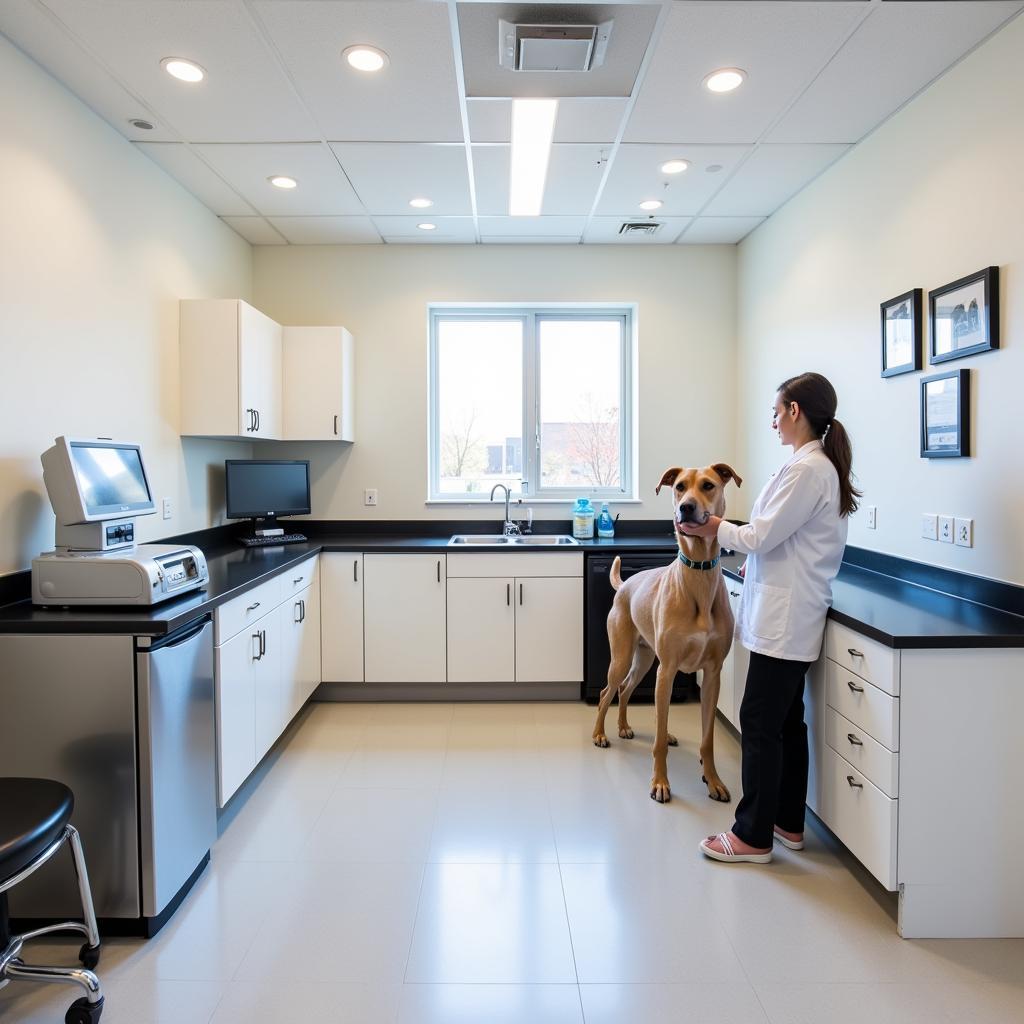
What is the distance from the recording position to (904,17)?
2.03 m

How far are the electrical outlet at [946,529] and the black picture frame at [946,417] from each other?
0.22 m

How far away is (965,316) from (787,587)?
43.8 inches

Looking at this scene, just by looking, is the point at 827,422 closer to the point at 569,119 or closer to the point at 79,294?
the point at 569,119

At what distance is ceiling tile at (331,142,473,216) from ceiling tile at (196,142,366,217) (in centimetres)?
8

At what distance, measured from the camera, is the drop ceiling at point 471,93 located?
204cm

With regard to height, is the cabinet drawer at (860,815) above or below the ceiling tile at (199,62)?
below

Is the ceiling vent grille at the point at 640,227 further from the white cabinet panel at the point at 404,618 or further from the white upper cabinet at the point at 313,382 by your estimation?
the white cabinet panel at the point at 404,618

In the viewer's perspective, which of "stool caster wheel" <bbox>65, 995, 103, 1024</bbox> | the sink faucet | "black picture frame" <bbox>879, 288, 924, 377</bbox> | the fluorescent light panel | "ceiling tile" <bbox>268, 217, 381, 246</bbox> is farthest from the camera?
the sink faucet

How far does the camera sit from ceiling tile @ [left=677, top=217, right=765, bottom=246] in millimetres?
3793

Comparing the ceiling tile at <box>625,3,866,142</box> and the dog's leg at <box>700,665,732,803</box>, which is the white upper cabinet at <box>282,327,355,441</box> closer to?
the ceiling tile at <box>625,3,866,142</box>

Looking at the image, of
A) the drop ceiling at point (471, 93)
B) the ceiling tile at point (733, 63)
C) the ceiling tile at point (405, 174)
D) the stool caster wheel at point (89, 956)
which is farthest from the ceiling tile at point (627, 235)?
the stool caster wheel at point (89, 956)

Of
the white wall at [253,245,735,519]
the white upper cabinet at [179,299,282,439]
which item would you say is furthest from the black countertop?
the white wall at [253,245,735,519]

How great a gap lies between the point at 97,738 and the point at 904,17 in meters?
3.21

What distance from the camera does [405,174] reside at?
3.16 metres
